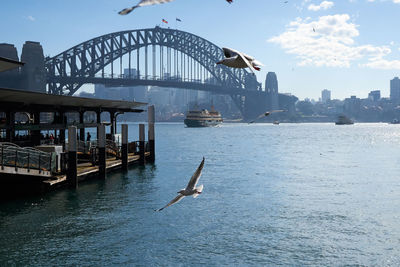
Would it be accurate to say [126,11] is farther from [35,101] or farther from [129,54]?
[129,54]

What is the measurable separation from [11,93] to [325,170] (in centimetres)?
3094

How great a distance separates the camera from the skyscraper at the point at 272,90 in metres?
186

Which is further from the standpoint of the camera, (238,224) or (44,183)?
(44,183)

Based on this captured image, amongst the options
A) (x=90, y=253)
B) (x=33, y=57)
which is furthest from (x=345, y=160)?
(x=33, y=57)

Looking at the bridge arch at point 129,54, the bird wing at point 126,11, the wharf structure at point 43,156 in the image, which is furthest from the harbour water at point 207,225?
the bridge arch at point 129,54

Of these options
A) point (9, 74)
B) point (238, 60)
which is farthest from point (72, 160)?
point (9, 74)

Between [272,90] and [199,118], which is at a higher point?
[272,90]

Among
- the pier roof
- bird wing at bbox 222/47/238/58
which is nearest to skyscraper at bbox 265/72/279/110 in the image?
the pier roof

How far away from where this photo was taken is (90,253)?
52.7ft

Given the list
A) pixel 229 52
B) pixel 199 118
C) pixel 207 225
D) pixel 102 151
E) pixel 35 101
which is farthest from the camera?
pixel 199 118

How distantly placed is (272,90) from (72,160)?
565 ft

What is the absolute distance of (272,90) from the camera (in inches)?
7515

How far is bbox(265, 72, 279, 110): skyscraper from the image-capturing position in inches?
7317

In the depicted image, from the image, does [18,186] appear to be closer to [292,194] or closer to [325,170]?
[292,194]
